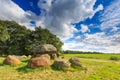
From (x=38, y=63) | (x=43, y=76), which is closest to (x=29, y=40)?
(x=38, y=63)

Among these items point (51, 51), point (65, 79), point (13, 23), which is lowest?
point (65, 79)

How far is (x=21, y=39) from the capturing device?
187ft

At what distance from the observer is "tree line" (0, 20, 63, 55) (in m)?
52.9

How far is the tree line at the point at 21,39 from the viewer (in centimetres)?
5293

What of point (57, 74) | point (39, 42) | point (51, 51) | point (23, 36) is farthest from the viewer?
point (23, 36)

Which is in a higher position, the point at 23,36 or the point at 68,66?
the point at 23,36

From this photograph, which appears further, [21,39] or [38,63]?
[21,39]

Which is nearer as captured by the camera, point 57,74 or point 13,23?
point 57,74

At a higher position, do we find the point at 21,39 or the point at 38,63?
the point at 21,39

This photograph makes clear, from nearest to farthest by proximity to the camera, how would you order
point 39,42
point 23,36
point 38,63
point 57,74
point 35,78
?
point 35,78, point 57,74, point 38,63, point 39,42, point 23,36

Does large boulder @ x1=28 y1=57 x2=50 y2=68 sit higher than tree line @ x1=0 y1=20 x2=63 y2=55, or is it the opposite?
tree line @ x1=0 y1=20 x2=63 y2=55

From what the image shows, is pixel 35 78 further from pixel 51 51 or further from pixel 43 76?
pixel 51 51

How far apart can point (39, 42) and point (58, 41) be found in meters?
6.55

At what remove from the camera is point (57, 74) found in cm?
2003
